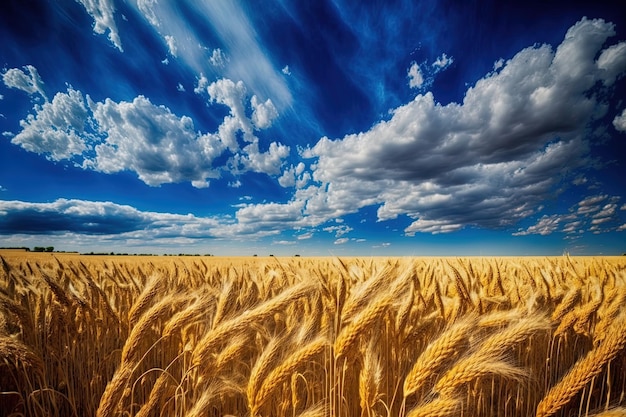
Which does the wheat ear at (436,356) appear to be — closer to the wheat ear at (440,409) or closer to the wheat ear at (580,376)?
the wheat ear at (440,409)

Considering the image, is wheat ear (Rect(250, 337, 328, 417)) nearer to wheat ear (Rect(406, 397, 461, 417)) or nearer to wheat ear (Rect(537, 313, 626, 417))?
wheat ear (Rect(406, 397, 461, 417))

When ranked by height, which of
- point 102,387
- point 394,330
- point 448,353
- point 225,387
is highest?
point 448,353

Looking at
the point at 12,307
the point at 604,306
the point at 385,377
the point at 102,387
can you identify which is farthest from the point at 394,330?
the point at 12,307

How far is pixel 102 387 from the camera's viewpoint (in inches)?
117

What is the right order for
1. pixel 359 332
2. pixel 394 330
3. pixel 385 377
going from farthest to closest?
pixel 394 330, pixel 385 377, pixel 359 332

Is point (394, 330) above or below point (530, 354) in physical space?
above

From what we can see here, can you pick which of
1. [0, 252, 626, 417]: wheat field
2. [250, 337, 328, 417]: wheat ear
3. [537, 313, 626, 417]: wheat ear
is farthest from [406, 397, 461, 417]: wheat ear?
[250, 337, 328, 417]: wheat ear

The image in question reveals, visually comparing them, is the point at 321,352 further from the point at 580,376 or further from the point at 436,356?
the point at 580,376

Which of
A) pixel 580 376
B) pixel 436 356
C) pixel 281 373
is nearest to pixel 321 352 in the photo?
pixel 281 373

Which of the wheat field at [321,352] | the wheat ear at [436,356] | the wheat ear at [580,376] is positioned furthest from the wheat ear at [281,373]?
the wheat ear at [580,376]

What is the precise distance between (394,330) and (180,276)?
4438 millimetres

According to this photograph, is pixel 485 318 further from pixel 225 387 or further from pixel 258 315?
pixel 225 387

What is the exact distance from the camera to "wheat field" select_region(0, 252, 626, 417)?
136 centimetres

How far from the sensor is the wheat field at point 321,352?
4.48 ft
